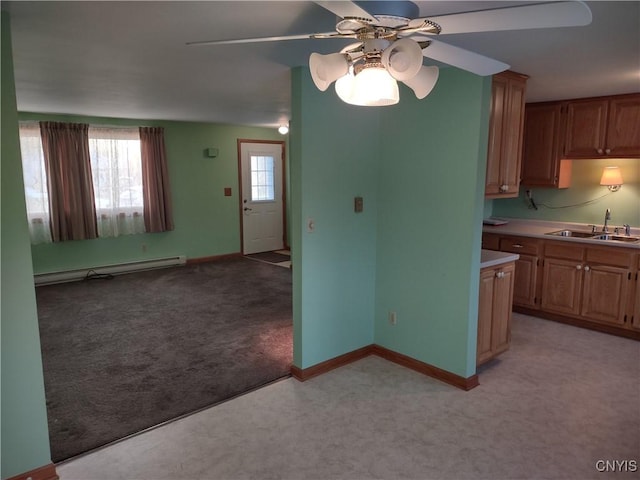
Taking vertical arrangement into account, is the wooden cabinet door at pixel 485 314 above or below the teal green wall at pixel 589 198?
below

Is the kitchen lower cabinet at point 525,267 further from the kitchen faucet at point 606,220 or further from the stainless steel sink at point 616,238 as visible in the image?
the kitchen faucet at point 606,220

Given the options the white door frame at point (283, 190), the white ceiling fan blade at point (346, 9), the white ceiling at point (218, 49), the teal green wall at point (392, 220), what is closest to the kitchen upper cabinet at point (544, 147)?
the white ceiling at point (218, 49)

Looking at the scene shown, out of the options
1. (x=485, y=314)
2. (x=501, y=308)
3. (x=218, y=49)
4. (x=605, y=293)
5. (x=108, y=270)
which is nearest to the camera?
(x=218, y=49)

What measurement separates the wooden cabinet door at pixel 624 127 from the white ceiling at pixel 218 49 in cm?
22

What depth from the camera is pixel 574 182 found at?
4672mm

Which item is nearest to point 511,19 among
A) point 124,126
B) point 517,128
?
point 517,128

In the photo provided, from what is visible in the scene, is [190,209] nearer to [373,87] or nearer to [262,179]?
[262,179]

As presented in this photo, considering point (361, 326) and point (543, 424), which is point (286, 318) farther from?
point (543, 424)

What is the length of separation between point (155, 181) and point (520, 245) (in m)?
4.90

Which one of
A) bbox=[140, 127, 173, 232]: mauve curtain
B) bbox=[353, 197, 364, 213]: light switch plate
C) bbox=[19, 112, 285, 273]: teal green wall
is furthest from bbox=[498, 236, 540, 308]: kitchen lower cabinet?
bbox=[140, 127, 173, 232]: mauve curtain

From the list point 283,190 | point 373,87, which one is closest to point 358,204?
point 373,87

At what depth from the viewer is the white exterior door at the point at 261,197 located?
295 inches

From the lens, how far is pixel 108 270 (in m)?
6.25

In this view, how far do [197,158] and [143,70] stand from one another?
12.8ft
